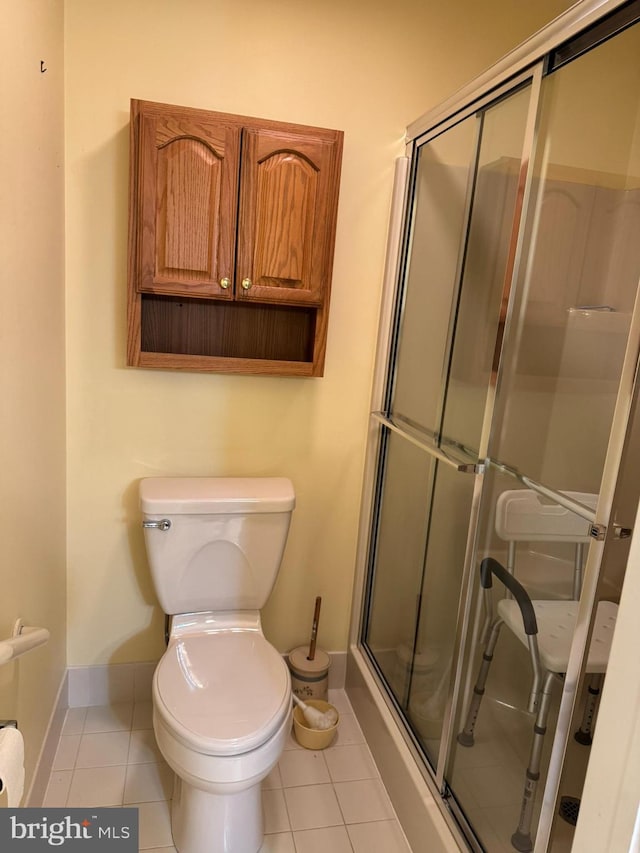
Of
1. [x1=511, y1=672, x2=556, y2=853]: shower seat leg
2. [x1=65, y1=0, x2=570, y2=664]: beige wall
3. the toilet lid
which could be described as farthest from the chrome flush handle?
[x1=511, y1=672, x2=556, y2=853]: shower seat leg

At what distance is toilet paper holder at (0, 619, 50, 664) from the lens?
104cm

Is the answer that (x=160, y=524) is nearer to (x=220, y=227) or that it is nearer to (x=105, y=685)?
(x=105, y=685)

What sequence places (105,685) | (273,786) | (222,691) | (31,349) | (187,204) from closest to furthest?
(31,349) → (222,691) → (187,204) → (273,786) → (105,685)

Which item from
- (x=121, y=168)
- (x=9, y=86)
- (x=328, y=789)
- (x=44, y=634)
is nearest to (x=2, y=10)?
(x=9, y=86)

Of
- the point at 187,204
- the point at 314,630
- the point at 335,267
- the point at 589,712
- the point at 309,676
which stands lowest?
the point at 309,676

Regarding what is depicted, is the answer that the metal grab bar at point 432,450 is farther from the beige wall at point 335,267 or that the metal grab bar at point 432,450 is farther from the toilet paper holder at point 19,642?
the toilet paper holder at point 19,642

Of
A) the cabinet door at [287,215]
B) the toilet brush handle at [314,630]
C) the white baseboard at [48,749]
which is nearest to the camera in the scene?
the white baseboard at [48,749]

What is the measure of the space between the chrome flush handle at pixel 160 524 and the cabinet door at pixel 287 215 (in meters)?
0.71

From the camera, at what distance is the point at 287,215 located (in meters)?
1.74

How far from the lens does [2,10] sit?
113 cm

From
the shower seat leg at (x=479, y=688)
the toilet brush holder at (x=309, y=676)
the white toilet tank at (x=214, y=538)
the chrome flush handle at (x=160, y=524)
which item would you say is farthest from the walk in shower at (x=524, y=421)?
the chrome flush handle at (x=160, y=524)

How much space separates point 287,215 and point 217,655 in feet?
4.28

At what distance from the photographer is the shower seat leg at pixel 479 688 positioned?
144 cm

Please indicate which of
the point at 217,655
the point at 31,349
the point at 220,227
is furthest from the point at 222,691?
the point at 220,227
